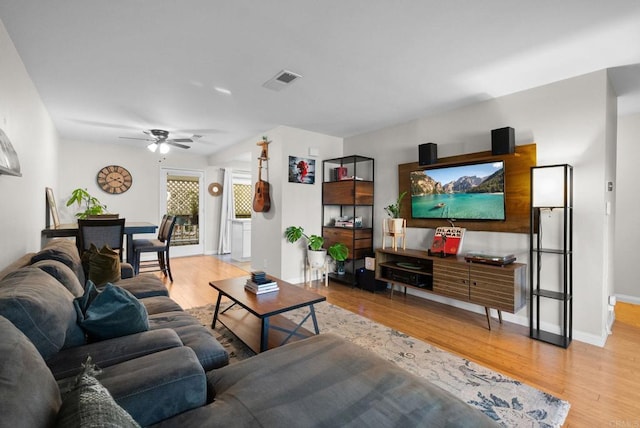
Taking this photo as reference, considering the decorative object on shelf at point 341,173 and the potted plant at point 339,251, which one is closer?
the potted plant at point 339,251

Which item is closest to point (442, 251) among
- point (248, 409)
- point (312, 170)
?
point (312, 170)

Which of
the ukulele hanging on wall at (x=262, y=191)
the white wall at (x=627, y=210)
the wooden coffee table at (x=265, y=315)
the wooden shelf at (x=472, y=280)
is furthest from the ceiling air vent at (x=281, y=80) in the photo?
the white wall at (x=627, y=210)

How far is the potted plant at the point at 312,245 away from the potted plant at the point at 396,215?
1.08 metres

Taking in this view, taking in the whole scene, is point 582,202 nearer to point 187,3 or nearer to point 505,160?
point 505,160

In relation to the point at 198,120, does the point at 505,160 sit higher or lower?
lower

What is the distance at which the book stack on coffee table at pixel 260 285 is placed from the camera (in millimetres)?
2588

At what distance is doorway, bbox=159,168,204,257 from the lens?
652 centimetres

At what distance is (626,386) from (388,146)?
133 inches

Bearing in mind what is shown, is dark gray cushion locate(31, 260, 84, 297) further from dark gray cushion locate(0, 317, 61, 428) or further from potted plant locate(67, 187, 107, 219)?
potted plant locate(67, 187, 107, 219)

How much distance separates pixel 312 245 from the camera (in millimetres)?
4383

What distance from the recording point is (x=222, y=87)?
9.85ft

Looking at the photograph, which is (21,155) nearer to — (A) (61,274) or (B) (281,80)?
(A) (61,274)

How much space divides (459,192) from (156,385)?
3.37 metres

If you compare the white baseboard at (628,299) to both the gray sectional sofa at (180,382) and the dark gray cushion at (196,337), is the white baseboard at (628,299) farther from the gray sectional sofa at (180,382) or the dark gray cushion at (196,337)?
the dark gray cushion at (196,337)
